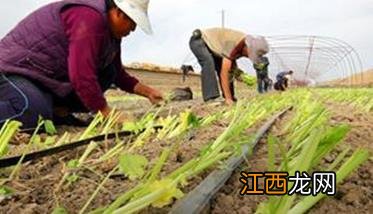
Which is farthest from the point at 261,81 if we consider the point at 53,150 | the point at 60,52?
the point at 53,150

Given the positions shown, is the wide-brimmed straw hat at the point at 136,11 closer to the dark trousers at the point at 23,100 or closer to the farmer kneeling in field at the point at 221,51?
the dark trousers at the point at 23,100

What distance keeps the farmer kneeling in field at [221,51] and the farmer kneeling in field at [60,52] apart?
10.8 feet

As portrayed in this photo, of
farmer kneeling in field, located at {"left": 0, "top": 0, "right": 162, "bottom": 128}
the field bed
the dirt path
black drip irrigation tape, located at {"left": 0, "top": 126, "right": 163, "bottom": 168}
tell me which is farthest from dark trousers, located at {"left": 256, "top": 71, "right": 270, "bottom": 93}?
the dirt path

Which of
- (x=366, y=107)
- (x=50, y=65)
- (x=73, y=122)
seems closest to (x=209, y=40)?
(x=366, y=107)

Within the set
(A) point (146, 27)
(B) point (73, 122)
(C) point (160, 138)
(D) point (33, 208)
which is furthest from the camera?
(B) point (73, 122)

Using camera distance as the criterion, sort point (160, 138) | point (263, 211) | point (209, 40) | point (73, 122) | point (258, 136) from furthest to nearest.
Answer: point (209, 40) < point (73, 122) < point (160, 138) < point (258, 136) < point (263, 211)

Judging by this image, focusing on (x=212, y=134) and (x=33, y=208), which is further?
(x=212, y=134)

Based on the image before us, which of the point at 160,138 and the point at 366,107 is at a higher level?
the point at 160,138

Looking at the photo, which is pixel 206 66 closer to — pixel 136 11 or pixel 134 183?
pixel 136 11

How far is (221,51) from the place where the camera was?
829cm

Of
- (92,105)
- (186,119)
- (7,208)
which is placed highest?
(7,208)

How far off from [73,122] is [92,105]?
3.14 ft

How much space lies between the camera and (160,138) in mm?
3490

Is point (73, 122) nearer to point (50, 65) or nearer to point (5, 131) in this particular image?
point (50, 65)
